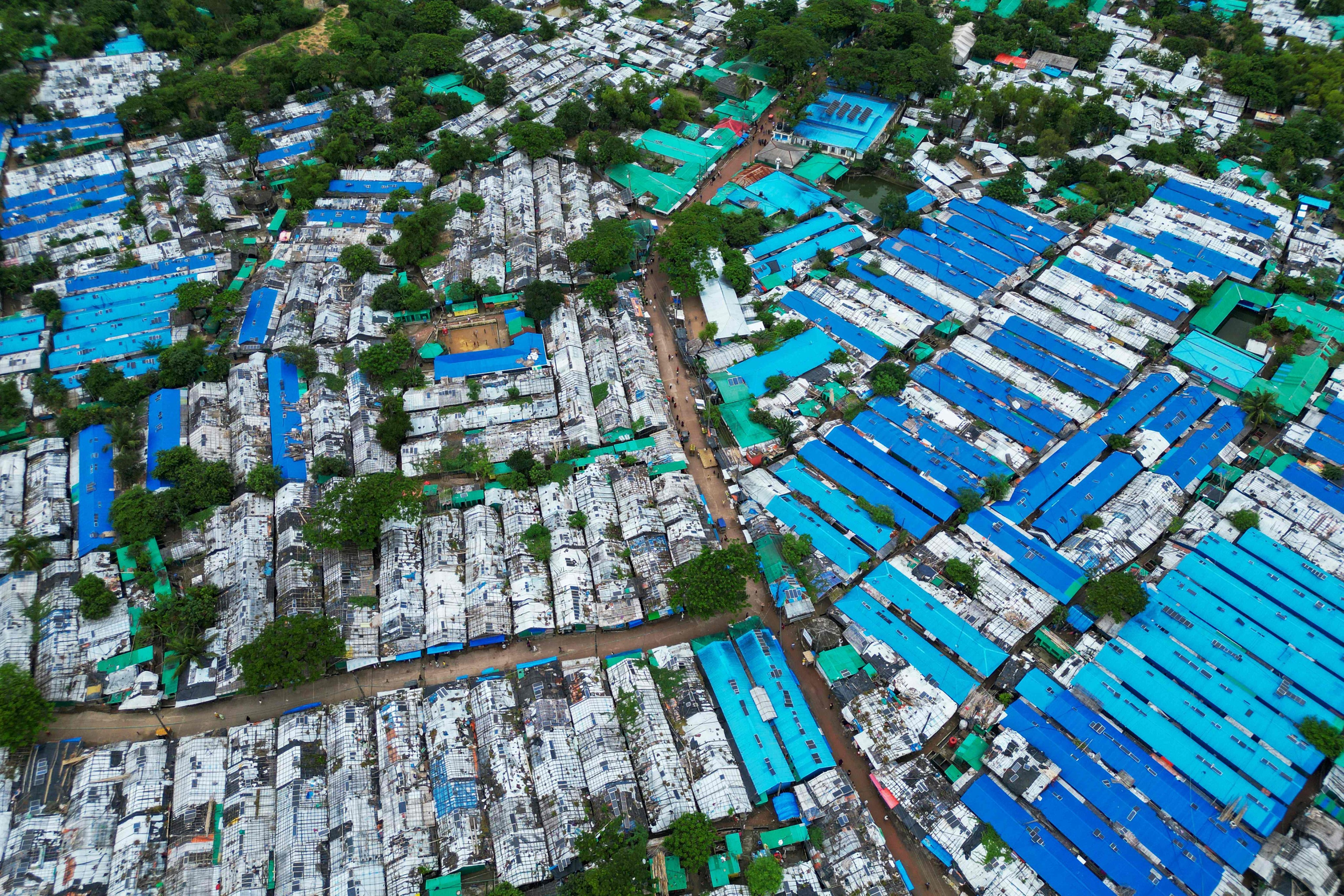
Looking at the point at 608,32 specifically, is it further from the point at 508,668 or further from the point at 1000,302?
the point at 508,668

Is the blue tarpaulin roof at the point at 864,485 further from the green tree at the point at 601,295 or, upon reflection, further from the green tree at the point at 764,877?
the green tree at the point at 764,877

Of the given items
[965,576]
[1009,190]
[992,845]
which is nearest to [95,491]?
[965,576]

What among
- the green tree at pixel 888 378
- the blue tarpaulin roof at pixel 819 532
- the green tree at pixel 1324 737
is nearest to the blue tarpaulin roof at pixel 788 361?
the green tree at pixel 888 378

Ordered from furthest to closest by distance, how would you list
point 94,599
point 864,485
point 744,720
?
point 864,485
point 94,599
point 744,720

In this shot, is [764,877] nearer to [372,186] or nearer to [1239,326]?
[1239,326]

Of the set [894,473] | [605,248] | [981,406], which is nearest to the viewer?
[894,473]

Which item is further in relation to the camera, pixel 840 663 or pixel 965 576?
pixel 965 576

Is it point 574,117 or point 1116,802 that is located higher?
point 574,117
